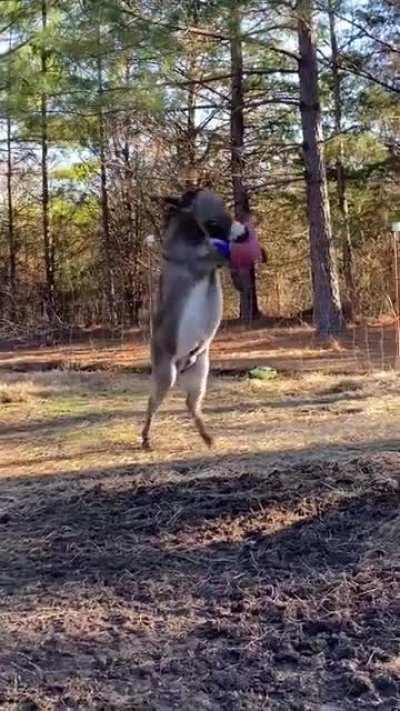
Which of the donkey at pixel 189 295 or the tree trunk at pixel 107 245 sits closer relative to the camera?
the donkey at pixel 189 295

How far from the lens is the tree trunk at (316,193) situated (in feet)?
43.5

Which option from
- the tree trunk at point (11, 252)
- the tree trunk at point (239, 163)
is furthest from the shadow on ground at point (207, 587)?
the tree trunk at point (11, 252)

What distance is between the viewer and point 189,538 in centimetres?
446

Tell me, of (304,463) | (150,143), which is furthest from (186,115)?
(304,463)

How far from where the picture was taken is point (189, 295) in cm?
522

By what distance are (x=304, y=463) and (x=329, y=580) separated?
1.89 metres

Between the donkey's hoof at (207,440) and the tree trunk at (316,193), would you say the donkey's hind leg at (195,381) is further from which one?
the tree trunk at (316,193)

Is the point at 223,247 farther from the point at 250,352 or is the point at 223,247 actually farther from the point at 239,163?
the point at 239,163

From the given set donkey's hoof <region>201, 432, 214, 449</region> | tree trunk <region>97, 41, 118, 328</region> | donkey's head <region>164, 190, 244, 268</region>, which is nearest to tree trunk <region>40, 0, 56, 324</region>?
tree trunk <region>97, 41, 118, 328</region>

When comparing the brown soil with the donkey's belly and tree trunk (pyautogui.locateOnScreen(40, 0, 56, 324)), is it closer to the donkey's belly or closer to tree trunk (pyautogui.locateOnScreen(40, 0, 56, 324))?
tree trunk (pyautogui.locateOnScreen(40, 0, 56, 324))

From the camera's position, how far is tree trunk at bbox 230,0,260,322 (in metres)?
14.2

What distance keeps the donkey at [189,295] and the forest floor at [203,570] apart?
58 cm

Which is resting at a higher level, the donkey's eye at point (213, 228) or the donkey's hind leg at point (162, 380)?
the donkey's eye at point (213, 228)

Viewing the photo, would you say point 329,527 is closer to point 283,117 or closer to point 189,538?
point 189,538
